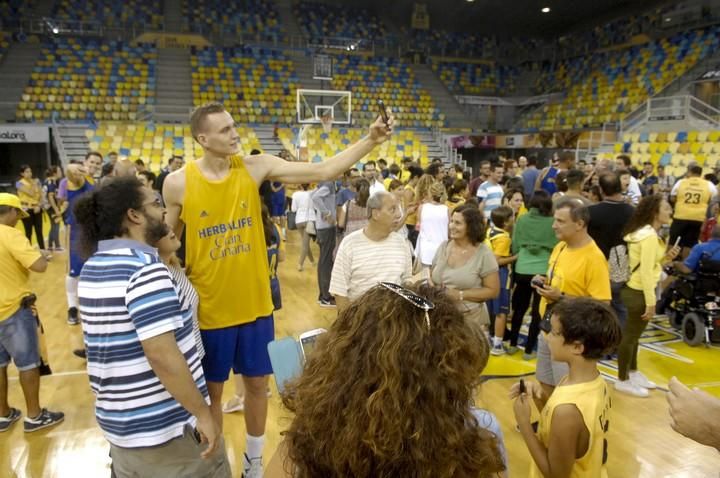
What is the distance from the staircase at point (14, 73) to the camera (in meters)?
15.9

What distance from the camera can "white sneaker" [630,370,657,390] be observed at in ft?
13.2

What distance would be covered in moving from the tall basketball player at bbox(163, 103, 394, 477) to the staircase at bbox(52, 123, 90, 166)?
1388 centimetres

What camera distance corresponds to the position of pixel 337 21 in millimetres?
24078

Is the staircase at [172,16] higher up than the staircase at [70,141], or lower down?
higher up

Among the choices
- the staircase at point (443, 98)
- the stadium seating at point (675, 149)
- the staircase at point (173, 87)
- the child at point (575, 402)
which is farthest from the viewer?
the staircase at point (443, 98)

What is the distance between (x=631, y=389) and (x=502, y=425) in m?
1.20

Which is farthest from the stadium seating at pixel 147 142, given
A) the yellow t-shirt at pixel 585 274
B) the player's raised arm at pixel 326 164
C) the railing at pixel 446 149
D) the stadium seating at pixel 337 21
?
the yellow t-shirt at pixel 585 274

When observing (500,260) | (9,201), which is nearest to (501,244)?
(500,260)

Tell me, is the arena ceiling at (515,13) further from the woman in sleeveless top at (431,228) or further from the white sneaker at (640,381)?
the white sneaker at (640,381)

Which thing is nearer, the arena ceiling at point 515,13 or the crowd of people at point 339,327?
the crowd of people at point 339,327

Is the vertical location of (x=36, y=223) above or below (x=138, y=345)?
below

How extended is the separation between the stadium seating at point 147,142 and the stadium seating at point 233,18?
717 cm

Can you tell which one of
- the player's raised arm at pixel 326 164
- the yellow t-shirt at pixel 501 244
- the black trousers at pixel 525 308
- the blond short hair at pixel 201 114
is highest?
the blond short hair at pixel 201 114

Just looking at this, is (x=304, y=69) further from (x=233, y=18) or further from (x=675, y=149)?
(x=675, y=149)
